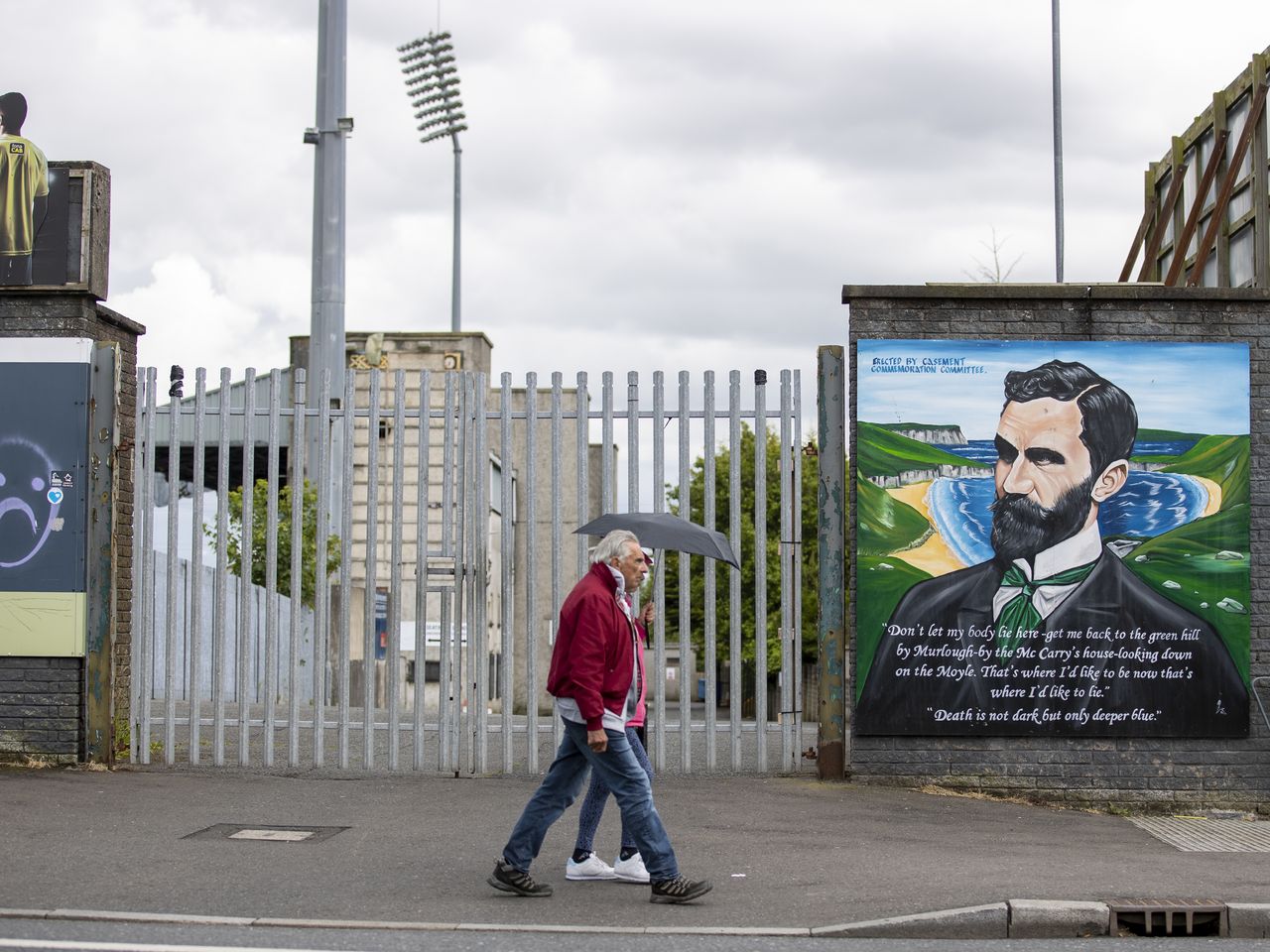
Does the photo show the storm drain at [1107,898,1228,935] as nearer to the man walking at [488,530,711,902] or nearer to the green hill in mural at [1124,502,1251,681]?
the man walking at [488,530,711,902]

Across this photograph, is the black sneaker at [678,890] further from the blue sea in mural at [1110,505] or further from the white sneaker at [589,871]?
the blue sea in mural at [1110,505]

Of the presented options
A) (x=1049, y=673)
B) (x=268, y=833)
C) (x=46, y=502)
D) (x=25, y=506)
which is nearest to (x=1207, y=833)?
(x=1049, y=673)

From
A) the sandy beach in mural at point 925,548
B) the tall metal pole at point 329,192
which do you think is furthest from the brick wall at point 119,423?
the tall metal pole at point 329,192

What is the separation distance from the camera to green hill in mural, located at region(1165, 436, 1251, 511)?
37.0ft

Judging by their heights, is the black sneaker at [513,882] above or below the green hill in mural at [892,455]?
below

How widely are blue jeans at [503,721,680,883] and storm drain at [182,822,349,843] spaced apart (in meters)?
1.79

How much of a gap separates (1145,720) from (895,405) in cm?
272

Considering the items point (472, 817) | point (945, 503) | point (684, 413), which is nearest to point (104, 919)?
point (472, 817)

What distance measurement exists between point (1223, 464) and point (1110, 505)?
84 centimetres

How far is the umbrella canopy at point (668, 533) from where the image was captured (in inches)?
323

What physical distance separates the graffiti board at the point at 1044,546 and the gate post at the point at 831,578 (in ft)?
0.54

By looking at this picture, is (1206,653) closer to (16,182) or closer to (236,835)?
(236,835)

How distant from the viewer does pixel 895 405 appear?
11.3 meters

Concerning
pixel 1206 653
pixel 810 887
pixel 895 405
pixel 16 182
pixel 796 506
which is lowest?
pixel 810 887
